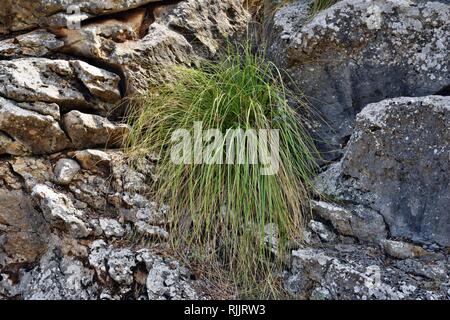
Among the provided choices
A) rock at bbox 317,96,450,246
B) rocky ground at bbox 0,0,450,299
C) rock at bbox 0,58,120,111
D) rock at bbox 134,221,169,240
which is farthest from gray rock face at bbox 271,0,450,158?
rock at bbox 0,58,120,111

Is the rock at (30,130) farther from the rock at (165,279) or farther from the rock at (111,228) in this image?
the rock at (165,279)

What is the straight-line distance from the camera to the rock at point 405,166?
1.93 metres

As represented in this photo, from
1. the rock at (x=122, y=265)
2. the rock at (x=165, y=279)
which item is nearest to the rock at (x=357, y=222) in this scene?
the rock at (x=165, y=279)

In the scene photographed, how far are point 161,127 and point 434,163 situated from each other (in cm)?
146

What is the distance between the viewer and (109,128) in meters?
2.37

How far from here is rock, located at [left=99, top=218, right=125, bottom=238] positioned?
2096 mm

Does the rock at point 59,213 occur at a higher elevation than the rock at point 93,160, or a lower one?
lower

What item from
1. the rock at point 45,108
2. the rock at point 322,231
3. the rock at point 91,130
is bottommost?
the rock at point 322,231

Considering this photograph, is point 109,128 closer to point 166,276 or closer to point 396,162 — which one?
point 166,276

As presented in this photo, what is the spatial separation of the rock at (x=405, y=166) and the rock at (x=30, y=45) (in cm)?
185

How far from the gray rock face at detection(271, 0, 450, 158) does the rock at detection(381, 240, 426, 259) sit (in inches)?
26.8

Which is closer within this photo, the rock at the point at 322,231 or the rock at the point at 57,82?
the rock at the point at 322,231

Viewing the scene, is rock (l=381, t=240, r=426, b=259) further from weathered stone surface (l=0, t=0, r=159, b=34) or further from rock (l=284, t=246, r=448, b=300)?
weathered stone surface (l=0, t=0, r=159, b=34)

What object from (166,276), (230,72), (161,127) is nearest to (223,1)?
(230,72)
